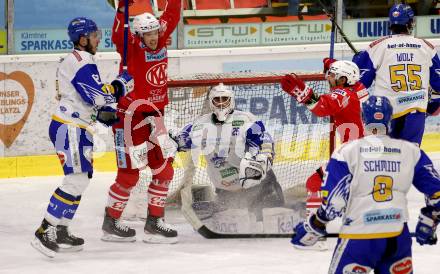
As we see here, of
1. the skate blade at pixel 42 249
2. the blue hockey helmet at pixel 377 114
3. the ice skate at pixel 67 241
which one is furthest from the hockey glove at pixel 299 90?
the blue hockey helmet at pixel 377 114

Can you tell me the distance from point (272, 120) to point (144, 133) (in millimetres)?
989

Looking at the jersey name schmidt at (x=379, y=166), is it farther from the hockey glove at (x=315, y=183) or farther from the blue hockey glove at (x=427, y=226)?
the hockey glove at (x=315, y=183)

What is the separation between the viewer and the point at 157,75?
6.77 meters

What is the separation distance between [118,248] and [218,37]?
11.0 feet

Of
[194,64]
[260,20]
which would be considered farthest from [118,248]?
[260,20]

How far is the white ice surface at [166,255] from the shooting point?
5.86 meters

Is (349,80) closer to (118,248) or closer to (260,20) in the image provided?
(118,248)

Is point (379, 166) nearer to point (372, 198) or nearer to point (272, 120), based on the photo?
point (372, 198)

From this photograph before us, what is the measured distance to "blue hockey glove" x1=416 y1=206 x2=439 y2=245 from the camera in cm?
438

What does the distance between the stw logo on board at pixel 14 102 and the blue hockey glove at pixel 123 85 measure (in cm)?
235

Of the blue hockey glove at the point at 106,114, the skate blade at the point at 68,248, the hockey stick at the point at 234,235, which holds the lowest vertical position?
the skate blade at the point at 68,248

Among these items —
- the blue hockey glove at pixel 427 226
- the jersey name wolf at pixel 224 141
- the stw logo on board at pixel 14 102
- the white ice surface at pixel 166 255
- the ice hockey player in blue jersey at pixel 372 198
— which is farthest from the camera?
the stw logo on board at pixel 14 102

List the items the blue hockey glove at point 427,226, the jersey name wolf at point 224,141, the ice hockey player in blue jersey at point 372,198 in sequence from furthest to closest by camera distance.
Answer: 1. the jersey name wolf at point 224,141
2. the blue hockey glove at point 427,226
3. the ice hockey player in blue jersey at point 372,198

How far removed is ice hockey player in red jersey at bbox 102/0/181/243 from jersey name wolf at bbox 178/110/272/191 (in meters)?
0.16
